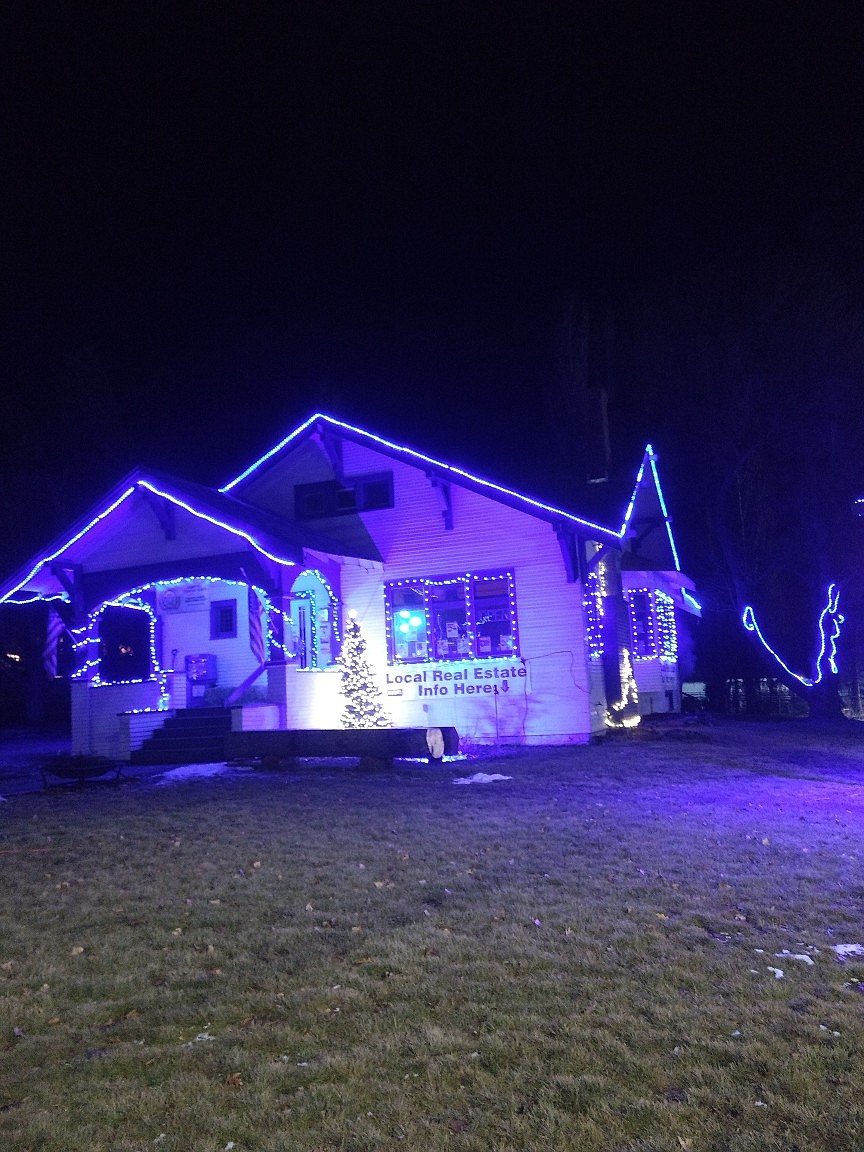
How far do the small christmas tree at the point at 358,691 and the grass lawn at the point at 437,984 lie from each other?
888 centimetres

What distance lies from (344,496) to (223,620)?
4.55 m

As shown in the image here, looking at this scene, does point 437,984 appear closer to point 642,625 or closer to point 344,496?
point 344,496

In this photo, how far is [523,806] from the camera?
418 inches

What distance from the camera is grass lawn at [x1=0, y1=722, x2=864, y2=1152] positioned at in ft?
10.7

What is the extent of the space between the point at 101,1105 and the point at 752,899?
4.60 metres

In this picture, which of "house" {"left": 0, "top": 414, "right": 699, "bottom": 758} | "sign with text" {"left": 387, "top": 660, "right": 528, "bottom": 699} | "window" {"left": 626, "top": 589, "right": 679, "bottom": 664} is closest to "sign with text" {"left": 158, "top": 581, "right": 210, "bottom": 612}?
"house" {"left": 0, "top": 414, "right": 699, "bottom": 758}

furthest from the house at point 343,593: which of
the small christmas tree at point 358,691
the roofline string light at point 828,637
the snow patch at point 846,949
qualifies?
the snow patch at point 846,949

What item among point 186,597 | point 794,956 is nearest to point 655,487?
point 186,597

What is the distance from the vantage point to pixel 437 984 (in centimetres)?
462

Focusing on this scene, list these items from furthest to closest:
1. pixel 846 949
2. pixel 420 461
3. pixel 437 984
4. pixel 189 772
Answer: pixel 420 461 → pixel 189 772 → pixel 846 949 → pixel 437 984

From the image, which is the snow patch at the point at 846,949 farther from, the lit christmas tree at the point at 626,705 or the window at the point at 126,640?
the window at the point at 126,640

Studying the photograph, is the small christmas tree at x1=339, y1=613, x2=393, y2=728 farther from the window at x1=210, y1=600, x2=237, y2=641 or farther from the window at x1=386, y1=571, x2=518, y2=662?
the window at x1=210, y1=600, x2=237, y2=641

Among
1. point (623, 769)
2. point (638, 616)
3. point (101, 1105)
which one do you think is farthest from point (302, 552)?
point (101, 1105)

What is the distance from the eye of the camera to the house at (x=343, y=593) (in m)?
18.0
